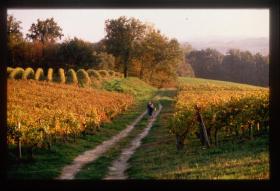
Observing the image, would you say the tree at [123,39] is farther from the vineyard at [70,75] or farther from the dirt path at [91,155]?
the dirt path at [91,155]

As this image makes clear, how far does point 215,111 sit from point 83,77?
8.88ft

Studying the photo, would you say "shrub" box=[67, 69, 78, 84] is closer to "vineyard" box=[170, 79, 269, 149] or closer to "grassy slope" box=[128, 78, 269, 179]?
"grassy slope" box=[128, 78, 269, 179]

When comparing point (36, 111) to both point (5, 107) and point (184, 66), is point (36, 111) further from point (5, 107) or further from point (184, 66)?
point (184, 66)

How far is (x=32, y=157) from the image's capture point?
28.2 feet

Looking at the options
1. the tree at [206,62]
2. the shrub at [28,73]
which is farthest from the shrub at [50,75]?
the tree at [206,62]

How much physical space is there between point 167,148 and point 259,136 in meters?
1.79

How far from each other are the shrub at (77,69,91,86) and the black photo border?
1.55m

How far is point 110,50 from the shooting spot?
29.9 feet

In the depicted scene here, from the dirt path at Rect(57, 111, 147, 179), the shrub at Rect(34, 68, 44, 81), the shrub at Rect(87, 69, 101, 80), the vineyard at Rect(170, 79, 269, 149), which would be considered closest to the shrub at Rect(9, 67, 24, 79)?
the shrub at Rect(34, 68, 44, 81)

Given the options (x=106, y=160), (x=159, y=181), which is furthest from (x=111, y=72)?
(x=159, y=181)

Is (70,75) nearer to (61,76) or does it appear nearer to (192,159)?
(61,76)

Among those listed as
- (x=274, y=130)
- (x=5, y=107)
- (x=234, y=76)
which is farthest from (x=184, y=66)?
(x=5, y=107)

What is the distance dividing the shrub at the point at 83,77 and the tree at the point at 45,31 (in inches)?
29.1

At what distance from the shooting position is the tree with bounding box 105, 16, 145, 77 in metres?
8.72
